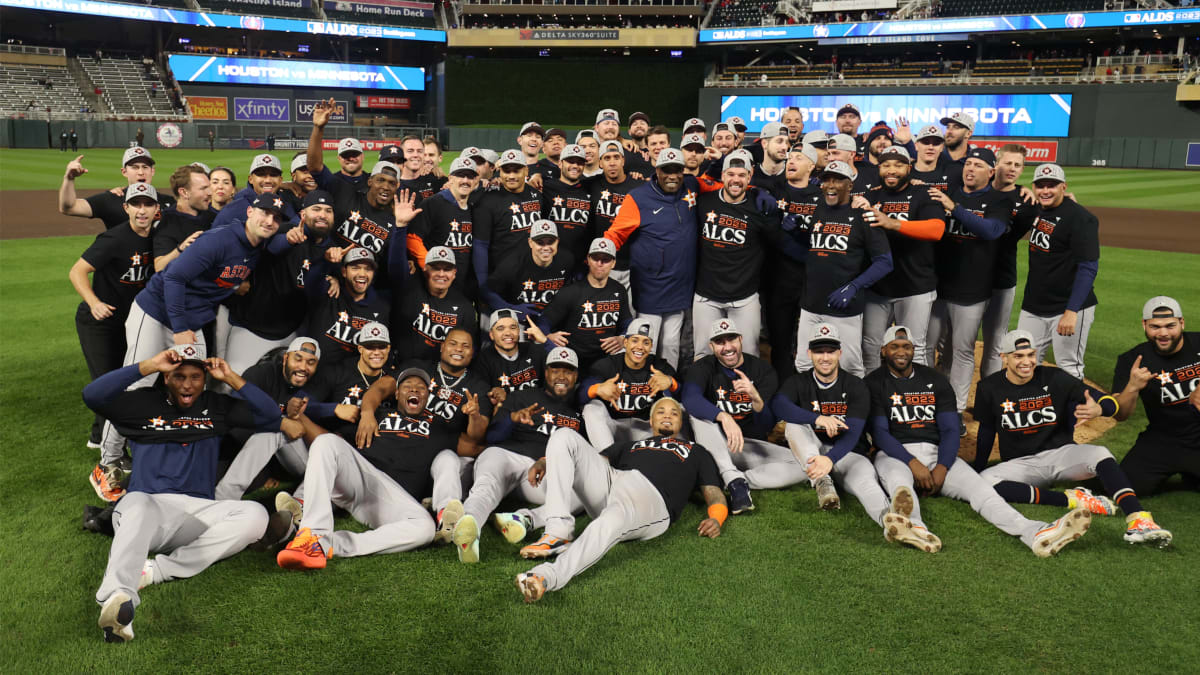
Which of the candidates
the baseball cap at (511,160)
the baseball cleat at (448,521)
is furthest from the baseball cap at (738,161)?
the baseball cleat at (448,521)

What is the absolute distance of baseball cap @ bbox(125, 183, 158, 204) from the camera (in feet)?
23.4

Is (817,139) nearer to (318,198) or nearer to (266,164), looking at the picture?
(318,198)

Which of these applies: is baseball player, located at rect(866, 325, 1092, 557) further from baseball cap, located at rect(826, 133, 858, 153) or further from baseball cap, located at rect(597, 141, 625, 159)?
baseball cap, located at rect(597, 141, 625, 159)

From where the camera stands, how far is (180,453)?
5.40 meters

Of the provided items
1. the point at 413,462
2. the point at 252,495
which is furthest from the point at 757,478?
the point at 252,495

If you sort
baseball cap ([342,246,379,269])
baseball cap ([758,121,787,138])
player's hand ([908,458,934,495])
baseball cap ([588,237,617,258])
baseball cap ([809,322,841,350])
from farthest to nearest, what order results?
1. baseball cap ([758,121,787,138])
2. baseball cap ([588,237,617,258])
3. baseball cap ([342,246,379,269])
4. baseball cap ([809,322,841,350])
5. player's hand ([908,458,934,495])

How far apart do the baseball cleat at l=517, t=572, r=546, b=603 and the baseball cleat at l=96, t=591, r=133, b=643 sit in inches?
78.2

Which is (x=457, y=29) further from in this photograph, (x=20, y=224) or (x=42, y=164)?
(x=20, y=224)

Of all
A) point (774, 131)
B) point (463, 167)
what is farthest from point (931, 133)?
point (463, 167)

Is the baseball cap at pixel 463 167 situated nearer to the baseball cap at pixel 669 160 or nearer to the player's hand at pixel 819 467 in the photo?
the baseball cap at pixel 669 160

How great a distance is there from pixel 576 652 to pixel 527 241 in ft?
14.3

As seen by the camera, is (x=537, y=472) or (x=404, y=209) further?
(x=404, y=209)

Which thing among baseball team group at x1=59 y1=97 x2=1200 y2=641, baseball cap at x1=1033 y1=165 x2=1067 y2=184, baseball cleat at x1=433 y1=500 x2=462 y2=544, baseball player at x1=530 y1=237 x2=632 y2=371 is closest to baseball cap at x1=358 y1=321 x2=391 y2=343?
baseball team group at x1=59 y1=97 x2=1200 y2=641

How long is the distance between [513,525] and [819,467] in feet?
7.30
